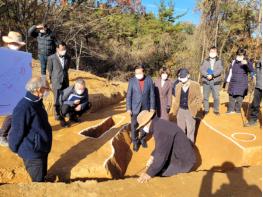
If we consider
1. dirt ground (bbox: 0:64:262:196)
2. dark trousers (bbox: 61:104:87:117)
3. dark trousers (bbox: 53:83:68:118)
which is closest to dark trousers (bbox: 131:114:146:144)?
dirt ground (bbox: 0:64:262:196)

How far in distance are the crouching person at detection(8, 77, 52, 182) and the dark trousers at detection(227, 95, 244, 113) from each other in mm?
6221

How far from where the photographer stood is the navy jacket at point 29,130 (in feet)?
13.3

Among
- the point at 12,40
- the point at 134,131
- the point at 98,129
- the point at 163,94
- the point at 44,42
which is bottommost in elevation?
the point at 98,129

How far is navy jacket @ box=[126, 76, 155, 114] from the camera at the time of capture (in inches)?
260

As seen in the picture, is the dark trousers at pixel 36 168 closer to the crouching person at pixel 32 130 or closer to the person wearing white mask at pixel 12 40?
the crouching person at pixel 32 130

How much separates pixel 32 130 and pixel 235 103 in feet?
22.7

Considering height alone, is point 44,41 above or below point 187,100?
above

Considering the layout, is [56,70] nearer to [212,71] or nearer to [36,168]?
[36,168]

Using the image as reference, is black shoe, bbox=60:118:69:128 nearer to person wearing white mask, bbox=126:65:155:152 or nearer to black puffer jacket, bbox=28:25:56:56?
person wearing white mask, bbox=126:65:155:152

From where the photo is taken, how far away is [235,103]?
972 centimetres

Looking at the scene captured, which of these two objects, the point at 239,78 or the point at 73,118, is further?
the point at 239,78

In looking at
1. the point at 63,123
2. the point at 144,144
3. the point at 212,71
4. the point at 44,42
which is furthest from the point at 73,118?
the point at 212,71

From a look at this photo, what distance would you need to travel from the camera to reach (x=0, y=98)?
5695mm

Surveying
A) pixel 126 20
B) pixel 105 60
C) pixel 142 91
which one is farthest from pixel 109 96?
pixel 126 20
